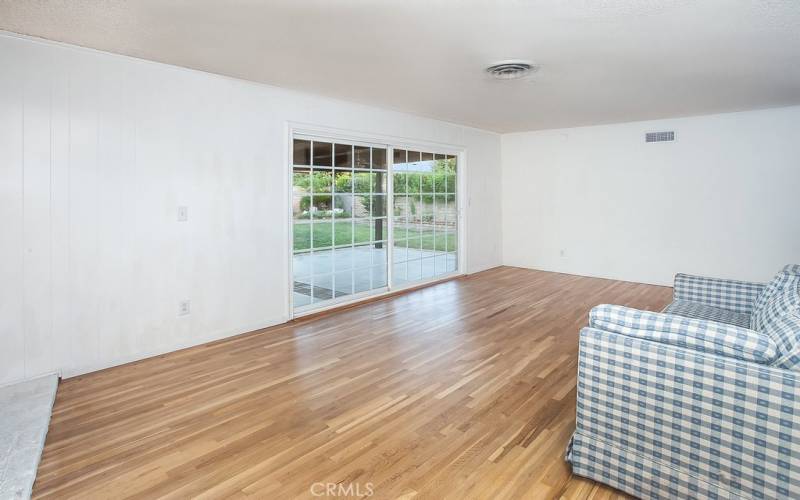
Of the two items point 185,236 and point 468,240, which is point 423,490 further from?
point 468,240

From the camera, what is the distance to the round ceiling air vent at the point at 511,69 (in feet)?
11.4

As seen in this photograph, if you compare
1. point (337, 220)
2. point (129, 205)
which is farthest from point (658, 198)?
point (129, 205)

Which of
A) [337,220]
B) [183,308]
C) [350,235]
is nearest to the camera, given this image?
[183,308]

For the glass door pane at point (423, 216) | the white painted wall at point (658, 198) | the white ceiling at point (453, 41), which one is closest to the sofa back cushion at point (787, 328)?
the white ceiling at point (453, 41)

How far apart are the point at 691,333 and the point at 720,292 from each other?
2228 millimetres

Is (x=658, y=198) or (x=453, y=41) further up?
(x=453, y=41)

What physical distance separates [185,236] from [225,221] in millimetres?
389

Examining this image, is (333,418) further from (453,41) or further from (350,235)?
(350,235)

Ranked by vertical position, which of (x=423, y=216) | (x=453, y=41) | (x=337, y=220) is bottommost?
(x=337, y=220)

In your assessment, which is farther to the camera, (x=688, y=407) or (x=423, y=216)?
(x=423, y=216)

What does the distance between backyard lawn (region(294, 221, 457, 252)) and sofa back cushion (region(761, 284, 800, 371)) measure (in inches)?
152

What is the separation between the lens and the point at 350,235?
5.20 metres

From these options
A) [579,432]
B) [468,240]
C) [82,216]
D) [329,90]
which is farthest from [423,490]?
[468,240]

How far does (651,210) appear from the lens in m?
6.34
